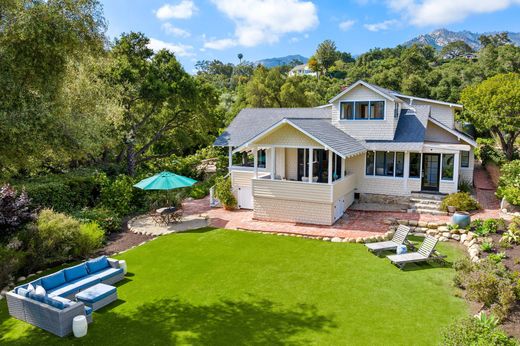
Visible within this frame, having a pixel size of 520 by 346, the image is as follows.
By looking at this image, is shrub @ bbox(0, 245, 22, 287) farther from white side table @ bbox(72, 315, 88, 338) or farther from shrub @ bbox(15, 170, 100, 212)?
white side table @ bbox(72, 315, 88, 338)

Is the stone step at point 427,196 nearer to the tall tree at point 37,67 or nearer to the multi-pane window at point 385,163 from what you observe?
the multi-pane window at point 385,163

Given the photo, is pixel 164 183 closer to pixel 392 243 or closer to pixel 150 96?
pixel 150 96

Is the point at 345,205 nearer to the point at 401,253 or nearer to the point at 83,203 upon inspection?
the point at 401,253

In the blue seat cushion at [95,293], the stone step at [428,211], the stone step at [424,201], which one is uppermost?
the stone step at [424,201]

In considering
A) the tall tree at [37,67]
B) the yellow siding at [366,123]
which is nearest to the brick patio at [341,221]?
the yellow siding at [366,123]

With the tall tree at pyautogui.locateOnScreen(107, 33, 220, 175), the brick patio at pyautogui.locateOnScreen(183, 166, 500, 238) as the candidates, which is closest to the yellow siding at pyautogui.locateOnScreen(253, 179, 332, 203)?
the brick patio at pyautogui.locateOnScreen(183, 166, 500, 238)
